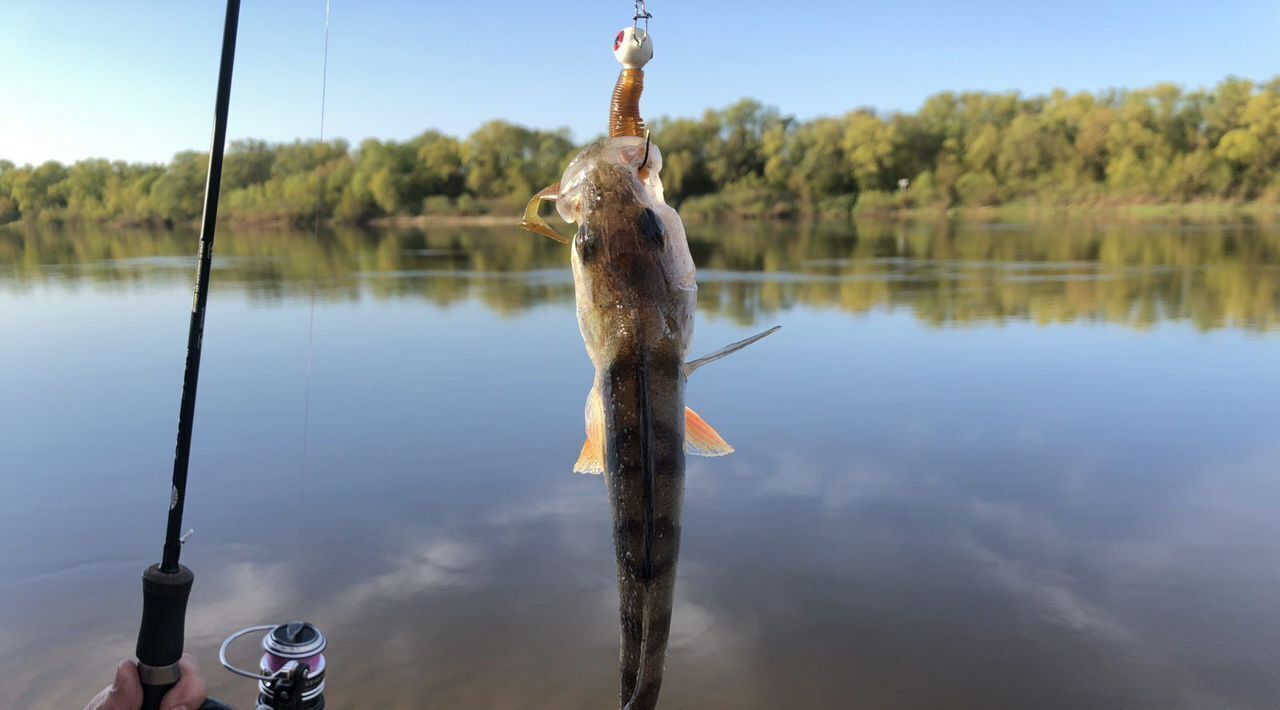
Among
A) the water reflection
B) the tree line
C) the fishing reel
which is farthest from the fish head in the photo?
the tree line

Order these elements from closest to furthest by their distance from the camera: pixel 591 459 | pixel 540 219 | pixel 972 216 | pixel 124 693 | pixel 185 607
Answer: pixel 591 459 < pixel 540 219 < pixel 124 693 < pixel 185 607 < pixel 972 216

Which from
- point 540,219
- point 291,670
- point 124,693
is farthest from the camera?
point 291,670

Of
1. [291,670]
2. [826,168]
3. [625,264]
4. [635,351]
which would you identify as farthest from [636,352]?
[826,168]

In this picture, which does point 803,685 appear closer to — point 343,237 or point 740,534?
point 740,534

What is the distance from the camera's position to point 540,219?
1356 millimetres

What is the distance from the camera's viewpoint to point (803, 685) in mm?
4750

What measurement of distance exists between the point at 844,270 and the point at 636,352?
2729cm

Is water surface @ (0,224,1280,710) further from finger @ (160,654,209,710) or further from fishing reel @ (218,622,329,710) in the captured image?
finger @ (160,654,209,710)

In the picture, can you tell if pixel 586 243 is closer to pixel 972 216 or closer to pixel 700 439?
pixel 700 439

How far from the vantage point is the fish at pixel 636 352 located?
3.68 ft

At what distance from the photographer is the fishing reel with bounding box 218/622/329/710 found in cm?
241

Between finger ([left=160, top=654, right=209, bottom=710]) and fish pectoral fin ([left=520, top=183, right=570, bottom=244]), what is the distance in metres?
1.46

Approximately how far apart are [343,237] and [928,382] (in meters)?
47.1

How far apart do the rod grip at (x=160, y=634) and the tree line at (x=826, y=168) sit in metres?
43.0
